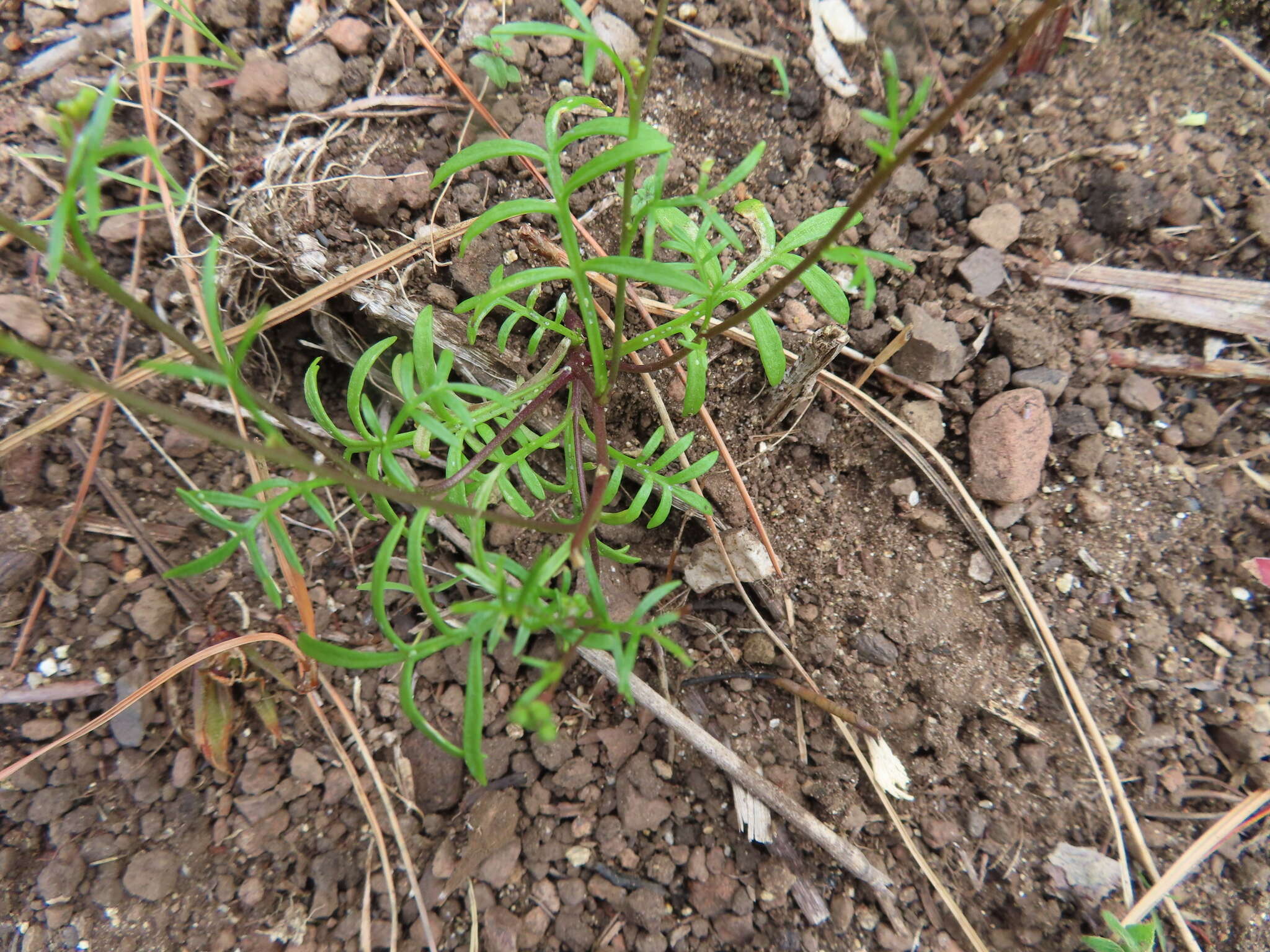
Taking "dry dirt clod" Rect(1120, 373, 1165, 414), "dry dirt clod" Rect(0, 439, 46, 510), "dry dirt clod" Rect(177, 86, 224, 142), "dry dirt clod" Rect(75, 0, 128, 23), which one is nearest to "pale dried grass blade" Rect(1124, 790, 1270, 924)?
"dry dirt clod" Rect(1120, 373, 1165, 414)

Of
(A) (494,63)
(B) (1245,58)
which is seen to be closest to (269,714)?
(A) (494,63)

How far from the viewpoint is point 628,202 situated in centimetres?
136

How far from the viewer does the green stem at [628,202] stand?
1113mm

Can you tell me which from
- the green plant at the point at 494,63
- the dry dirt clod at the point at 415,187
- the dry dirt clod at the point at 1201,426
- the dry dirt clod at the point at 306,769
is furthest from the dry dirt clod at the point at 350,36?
the dry dirt clod at the point at 1201,426

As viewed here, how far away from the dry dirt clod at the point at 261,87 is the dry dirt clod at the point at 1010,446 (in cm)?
213

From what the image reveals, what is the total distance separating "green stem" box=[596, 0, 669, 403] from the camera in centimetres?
111

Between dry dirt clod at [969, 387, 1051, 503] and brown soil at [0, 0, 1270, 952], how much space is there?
6 centimetres

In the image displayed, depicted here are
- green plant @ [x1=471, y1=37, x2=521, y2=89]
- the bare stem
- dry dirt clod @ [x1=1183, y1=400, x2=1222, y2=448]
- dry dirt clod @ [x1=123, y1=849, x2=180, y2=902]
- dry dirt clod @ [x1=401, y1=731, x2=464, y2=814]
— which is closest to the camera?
the bare stem

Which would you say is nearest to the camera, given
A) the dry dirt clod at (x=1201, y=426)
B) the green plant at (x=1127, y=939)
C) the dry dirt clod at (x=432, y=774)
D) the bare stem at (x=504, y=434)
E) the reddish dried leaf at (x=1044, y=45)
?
the bare stem at (x=504, y=434)

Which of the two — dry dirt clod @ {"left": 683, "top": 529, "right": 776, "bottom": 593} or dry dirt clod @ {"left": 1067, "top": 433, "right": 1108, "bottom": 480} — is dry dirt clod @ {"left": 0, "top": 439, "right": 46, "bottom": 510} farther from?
dry dirt clod @ {"left": 1067, "top": 433, "right": 1108, "bottom": 480}

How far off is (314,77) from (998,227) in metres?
1.97

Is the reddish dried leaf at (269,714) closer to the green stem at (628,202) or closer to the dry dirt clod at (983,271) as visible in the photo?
the green stem at (628,202)

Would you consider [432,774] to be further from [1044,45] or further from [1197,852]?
[1044,45]

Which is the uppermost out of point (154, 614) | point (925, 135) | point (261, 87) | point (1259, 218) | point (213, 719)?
point (1259, 218)
